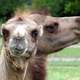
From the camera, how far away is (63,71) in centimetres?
1368

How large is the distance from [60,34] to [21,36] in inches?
86.1

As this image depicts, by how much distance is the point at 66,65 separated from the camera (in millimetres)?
15562

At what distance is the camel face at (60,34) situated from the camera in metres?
6.17

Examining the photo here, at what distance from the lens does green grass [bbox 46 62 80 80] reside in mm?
11549

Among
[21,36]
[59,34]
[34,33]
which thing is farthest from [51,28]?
[21,36]

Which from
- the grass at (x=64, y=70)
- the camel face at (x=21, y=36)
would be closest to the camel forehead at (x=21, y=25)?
the camel face at (x=21, y=36)

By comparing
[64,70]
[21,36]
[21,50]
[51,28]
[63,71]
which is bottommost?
[64,70]

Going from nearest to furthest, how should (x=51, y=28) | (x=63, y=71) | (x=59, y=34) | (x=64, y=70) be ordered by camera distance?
(x=51, y=28) → (x=59, y=34) → (x=63, y=71) → (x=64, y=70)

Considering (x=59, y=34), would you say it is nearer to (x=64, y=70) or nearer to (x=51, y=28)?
(x=51, y=28)

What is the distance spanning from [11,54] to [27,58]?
0.25 metres

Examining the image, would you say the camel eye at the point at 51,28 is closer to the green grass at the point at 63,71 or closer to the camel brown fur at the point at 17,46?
the camel brown fur at the point at 17,46

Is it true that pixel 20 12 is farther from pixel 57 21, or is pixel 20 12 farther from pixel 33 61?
pixel 57 21

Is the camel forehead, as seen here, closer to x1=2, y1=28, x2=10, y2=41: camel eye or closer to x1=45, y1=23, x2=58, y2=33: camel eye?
x1=2, y1=28, x2=10, y2=41: camel eye

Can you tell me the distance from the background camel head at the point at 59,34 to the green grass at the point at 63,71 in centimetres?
353
